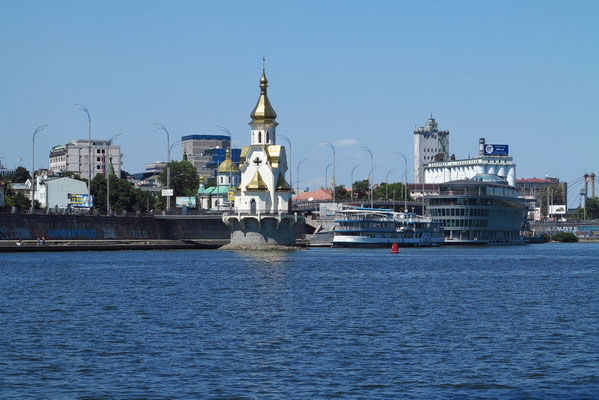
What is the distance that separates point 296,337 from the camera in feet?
147

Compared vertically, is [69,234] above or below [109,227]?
below

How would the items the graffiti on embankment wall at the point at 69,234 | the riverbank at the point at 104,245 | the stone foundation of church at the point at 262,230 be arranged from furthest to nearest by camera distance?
the stone foundation of church at the point at 262,230 < the graffiti on embankment wall at the point at 69,234 < the riverbank at the point at 104,245

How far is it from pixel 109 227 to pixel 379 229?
148ft

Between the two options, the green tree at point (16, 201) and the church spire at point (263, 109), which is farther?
the green tree at point (16, 201)

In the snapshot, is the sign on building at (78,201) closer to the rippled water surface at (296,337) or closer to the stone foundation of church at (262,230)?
the stone foundation of church at (262,230)

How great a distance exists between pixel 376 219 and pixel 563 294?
99.9 meters

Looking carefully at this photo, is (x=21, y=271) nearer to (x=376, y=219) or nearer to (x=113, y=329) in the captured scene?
(x=113, y=329)

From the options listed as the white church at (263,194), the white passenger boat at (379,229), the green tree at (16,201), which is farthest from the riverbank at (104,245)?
the green tree at (16,201)

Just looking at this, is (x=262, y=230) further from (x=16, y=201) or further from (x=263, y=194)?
(x=16, y=201)

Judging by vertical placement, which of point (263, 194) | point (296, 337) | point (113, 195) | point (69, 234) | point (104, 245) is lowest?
point (296, 337)

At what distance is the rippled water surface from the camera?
112 ft

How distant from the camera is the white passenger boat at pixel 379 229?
546 ft

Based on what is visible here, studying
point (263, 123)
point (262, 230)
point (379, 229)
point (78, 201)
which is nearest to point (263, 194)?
point (262, 230)

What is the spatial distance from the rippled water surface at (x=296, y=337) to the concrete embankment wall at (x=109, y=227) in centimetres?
5266
